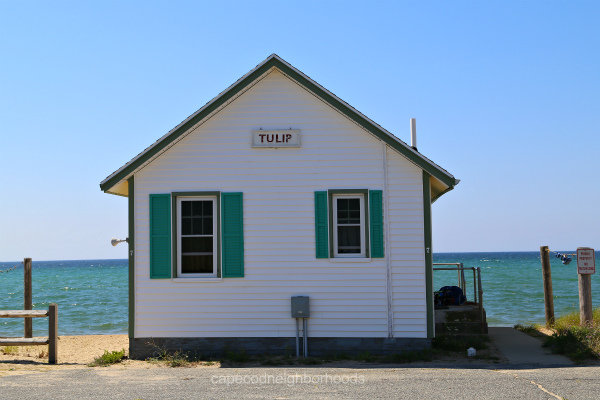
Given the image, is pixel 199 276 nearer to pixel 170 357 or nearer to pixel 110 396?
pixel 170 357

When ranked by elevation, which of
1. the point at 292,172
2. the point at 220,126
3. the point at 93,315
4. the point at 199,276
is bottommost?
the point at 93,315

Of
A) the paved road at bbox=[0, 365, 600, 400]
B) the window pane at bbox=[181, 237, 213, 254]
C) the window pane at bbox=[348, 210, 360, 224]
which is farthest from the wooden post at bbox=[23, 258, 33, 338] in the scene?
the window pane at bbox=[348, 210, 360, 224]

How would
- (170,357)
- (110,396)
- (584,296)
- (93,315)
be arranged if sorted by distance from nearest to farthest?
1. (110,396)
2. (170,357)
3. (584,296)
4. (93,315)

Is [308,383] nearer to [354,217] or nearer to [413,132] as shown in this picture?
[354,217]

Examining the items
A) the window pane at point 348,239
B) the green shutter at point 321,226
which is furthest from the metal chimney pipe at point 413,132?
the green shutter at point 321,226

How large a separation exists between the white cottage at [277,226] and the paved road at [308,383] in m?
1.49

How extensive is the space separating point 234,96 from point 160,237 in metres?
3.22

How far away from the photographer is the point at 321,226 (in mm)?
13547

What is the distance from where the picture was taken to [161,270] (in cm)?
1366

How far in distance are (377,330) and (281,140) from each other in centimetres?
427

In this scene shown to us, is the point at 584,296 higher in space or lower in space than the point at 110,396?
higher

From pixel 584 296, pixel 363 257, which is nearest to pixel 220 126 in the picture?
pixel 363 257

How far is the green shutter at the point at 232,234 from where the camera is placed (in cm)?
1359

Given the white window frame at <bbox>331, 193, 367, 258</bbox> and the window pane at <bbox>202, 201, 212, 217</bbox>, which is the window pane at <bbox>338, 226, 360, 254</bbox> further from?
the window pane at <bbox>202, 201, 212, 217</bbox>
